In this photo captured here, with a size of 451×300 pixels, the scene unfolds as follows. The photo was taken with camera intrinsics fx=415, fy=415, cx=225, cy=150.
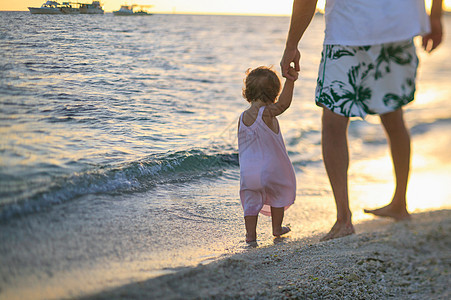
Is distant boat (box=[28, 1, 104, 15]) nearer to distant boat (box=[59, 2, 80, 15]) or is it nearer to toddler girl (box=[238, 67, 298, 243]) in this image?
distant boat (box=[59, 2, 80, 15])

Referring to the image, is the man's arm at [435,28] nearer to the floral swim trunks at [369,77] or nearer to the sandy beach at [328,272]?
the floral swim trunks at [369,77]

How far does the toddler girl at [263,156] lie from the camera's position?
2.17 m

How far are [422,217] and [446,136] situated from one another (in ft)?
12.3

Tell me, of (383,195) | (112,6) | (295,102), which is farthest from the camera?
(295,102)

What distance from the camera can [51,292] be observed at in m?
1.18

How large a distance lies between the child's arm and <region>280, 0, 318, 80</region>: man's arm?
41 millimetres

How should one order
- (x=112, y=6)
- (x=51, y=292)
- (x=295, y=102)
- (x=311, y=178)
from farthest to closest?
A: (x=295, y=102) → (x=311, y=178) → (x=112, y=6) → (x=51, y=292)

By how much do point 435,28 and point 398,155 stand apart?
0.75 meters

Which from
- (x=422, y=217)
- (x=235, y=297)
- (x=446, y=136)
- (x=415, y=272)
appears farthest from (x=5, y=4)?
(x=446, y=136)

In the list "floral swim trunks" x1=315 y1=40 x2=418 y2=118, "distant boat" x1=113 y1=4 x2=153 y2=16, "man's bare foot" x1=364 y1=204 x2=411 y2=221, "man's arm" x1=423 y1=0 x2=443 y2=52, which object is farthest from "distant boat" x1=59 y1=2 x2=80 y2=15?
"man's bare foot" x1=364 y1=204 x2=411 y2=221

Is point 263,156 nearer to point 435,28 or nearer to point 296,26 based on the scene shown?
point 296,26

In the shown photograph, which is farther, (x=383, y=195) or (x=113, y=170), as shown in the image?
(x=383, y=195)

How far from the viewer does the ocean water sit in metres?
1.33

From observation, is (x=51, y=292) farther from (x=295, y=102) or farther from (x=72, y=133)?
(x=295, y=102)
